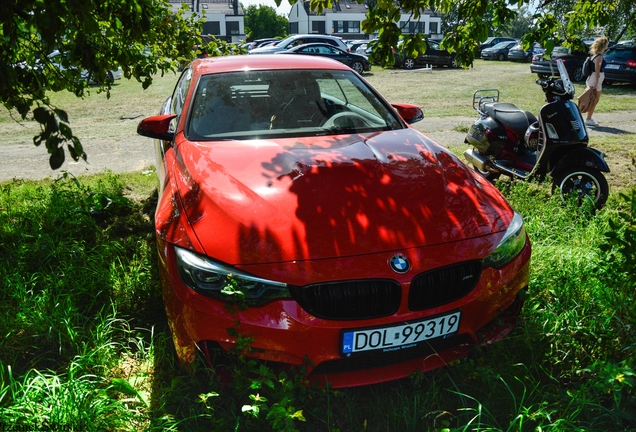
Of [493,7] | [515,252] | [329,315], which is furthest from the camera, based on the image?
[493,7]

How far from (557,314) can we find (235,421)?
193cm

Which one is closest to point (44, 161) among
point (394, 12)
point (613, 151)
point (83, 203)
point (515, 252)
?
point (83, 203)

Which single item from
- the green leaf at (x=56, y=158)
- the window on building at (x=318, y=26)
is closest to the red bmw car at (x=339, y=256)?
the green leaf at (x=56, y=158)

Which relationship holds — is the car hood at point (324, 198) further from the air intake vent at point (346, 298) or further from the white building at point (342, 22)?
the white building at point (342, 22)

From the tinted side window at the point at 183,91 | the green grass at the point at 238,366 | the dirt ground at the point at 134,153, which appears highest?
the tinted side window at the point at 183,91

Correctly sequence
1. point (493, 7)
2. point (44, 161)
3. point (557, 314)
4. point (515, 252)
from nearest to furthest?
point (515, 252) < point (557, 314) < point (493, 7) < point (44, 161)

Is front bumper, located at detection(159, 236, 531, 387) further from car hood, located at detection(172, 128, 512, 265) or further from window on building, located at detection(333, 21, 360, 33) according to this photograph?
window on building, located at detection(333, 21, 360, 33)

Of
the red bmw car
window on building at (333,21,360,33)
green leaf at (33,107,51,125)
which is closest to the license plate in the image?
the red bmw car

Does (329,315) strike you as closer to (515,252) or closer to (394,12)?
(515,252)

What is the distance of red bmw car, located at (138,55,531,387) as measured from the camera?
2.26 metres

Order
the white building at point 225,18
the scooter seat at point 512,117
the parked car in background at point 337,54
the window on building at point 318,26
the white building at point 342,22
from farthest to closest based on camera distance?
1. the window on building at point 318,26
2. the white building at point 342,22
3. the white building at point 225,18
4. the parked car in background at point 337,54
5. the scooter seat at point 512,117

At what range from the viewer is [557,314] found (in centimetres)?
305

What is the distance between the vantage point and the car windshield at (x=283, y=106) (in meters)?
3.54

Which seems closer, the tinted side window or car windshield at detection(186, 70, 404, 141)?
car windshield at detection(186, 70, 404, 141)
